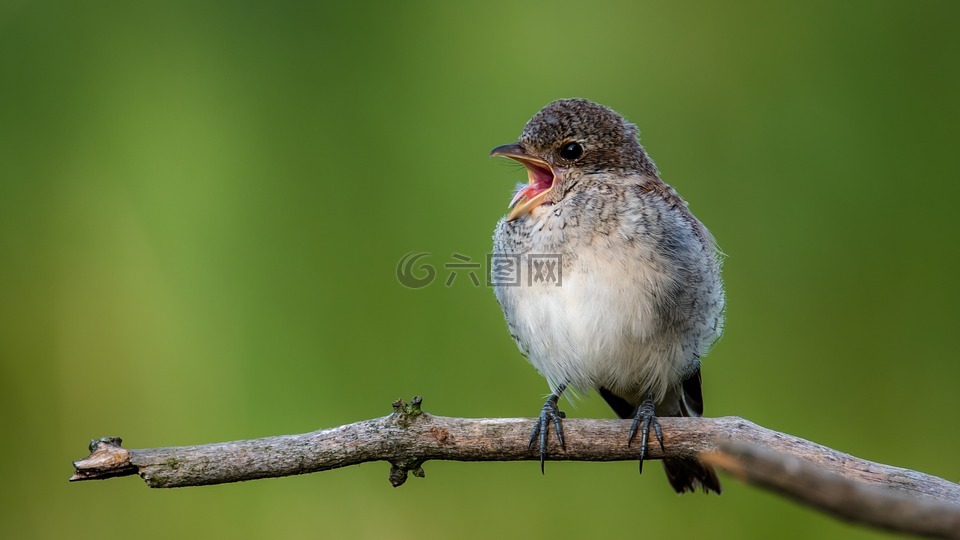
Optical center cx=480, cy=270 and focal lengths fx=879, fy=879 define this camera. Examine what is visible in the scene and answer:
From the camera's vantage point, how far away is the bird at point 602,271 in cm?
337

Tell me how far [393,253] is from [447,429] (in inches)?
64.8

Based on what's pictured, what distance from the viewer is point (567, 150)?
370cm

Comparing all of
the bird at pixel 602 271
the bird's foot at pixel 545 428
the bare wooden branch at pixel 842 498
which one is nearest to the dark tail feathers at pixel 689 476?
the bird at pixel 602 271

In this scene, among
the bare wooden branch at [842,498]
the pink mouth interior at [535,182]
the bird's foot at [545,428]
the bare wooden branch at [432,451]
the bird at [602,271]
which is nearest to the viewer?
the bare wooden branch at [842,498]

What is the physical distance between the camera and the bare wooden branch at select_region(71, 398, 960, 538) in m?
2.59

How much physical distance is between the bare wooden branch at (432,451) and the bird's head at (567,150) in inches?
39.8

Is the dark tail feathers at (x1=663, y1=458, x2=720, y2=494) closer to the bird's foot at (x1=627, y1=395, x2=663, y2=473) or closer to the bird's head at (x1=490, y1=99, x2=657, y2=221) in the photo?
the bird's foot at (x1=627, y1=395, x2=663, y2=473)

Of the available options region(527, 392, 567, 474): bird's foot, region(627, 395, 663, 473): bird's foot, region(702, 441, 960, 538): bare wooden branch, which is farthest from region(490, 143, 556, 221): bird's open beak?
region(702, 441, 960, 538): bare wooden branch

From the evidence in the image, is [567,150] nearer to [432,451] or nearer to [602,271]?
[602,271]

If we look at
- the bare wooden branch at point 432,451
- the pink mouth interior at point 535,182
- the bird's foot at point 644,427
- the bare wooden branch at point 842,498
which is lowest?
the bare wooden branch at point 842,498

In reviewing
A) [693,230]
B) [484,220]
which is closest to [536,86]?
[484,220]

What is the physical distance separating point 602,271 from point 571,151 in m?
0.62

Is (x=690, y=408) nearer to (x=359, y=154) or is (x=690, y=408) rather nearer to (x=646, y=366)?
(x=646, y=366)

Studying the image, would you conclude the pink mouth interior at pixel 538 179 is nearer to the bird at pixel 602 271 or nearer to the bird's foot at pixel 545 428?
the bird at pixel 602 271
